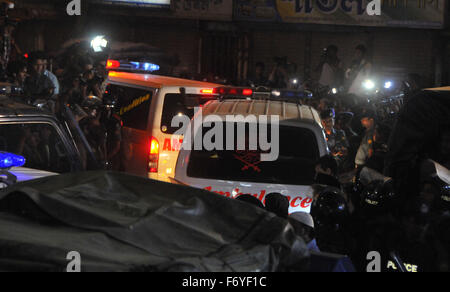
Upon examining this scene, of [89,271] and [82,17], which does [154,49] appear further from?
[89,271]

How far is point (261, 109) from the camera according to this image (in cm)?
667

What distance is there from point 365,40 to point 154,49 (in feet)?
24.2

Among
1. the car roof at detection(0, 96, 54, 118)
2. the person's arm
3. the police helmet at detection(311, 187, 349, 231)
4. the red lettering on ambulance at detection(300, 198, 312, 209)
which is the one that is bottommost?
the person's arm

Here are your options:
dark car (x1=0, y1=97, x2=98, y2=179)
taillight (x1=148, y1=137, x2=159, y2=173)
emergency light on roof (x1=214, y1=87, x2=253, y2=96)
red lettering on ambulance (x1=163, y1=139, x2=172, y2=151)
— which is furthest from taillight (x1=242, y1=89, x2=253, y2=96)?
dark car (x1=0, y1=97, x2=98, y2=179)

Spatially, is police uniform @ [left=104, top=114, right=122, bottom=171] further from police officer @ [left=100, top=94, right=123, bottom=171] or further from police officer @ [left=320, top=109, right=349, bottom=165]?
police officer @ [left=320, top=109, right=349, bottom=165]

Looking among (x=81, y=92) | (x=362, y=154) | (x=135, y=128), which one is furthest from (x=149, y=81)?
(x=362, y=154)

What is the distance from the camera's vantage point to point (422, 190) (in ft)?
16.0

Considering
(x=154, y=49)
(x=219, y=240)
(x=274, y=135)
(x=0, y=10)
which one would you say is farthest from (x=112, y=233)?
(x=154, y=49)

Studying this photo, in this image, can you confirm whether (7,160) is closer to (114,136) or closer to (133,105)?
(114,136)

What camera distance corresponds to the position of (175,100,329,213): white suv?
625cm

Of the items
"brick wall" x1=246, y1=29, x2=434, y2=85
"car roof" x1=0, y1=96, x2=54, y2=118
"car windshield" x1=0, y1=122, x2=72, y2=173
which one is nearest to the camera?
Answer: "car roof" x1=0, y1=96, x2=54, y2=118

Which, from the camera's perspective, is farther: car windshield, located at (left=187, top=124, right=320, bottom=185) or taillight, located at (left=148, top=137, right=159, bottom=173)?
taillight, located at (left=148, top=137, right=159, bottom=173)

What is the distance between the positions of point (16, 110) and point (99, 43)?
20.8 feet

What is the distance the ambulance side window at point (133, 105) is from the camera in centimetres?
923
